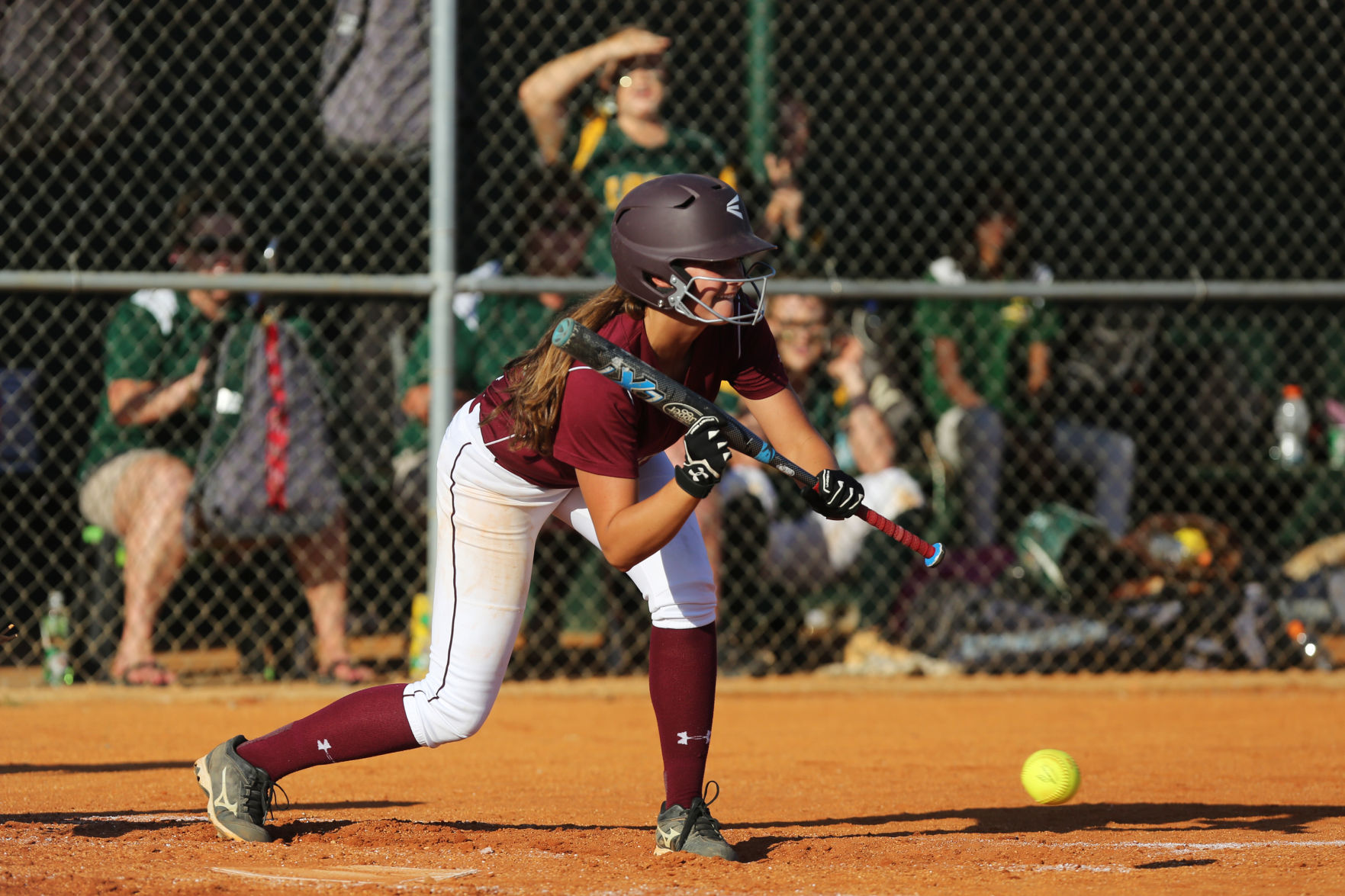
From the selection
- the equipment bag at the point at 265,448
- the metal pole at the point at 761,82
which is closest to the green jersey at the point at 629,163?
the metal pole at the point at 761,82

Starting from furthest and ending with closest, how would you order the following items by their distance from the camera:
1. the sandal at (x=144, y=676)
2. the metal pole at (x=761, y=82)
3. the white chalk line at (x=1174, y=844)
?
the metal pole at (x=761, y=82) → the sandal at (x=144, y=676) → the white chalk line at (x=1174, y=844)

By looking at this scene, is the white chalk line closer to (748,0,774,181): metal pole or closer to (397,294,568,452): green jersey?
(397,294,568,452): green jersey

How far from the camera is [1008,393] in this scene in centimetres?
691

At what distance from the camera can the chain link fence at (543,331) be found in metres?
6.23

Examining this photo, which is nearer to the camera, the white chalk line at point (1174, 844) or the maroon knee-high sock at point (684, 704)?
the maroon knee-high sock at point (684, 704)

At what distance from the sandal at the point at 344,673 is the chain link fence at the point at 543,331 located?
0.06m

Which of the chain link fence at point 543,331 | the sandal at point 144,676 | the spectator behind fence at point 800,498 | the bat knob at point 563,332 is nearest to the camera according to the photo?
the bat knob at point 563,332

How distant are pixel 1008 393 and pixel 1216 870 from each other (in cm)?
390

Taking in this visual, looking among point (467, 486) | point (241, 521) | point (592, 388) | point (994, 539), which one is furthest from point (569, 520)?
point (994, 539)

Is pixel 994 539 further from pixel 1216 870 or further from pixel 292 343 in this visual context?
pixel 1216 870

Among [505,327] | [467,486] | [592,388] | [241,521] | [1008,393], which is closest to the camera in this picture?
[592,388]

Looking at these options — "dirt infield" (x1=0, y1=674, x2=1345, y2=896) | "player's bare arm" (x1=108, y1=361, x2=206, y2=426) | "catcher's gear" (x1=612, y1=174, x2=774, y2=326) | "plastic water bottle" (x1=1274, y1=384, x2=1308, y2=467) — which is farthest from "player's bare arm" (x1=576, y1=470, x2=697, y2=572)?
"plastic water bottle" (x1=1274, y1=384, x2=1308, y2=467)

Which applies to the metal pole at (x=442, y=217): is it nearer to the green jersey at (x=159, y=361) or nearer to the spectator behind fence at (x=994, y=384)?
the green jersey at (x=159, y=361)

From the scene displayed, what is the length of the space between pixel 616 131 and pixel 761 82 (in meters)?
1.00
